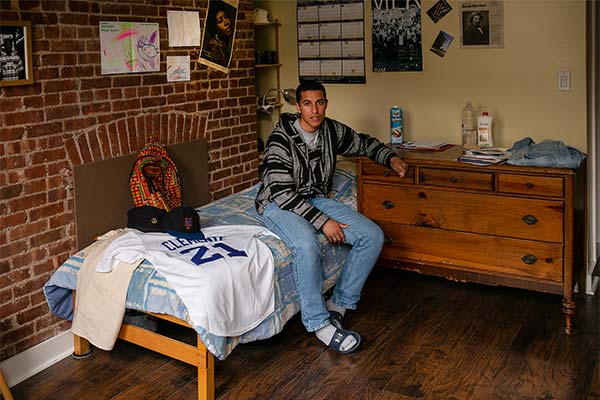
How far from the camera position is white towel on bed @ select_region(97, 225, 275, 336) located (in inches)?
110

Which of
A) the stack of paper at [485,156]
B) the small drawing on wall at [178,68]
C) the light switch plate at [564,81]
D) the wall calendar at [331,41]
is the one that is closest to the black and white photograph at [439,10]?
the wall calendar at [331,41]

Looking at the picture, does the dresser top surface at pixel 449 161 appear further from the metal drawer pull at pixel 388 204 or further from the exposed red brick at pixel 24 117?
the exposed red brick at pixel 24 117

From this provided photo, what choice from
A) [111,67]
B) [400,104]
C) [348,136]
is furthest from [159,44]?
[400,104]

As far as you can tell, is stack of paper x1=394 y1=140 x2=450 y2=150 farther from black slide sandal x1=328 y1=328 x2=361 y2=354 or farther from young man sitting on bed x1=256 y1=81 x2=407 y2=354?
black slide sandal x1=328 y1=328 x2=361 y2=354

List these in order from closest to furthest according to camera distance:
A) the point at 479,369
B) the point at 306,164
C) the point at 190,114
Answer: the point at 479,369
the point at 306,164
the point at 190,114

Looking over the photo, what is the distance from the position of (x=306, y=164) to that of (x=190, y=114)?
797mm

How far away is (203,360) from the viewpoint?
9.32 feet

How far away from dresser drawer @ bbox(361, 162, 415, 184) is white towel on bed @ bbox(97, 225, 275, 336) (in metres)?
0.96

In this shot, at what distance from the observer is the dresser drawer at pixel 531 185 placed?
3.41 metres

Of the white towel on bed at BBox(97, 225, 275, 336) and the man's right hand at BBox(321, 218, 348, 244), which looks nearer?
the white towel on bed at BBox(97, 225, 275, 336)

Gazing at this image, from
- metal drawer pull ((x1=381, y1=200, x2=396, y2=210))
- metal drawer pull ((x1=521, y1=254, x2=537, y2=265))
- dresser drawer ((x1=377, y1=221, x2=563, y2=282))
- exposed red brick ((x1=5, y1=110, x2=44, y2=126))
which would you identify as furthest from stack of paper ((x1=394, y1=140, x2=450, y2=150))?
exposed red brick ((x1=5, y1=110, x2=44, y2=126))

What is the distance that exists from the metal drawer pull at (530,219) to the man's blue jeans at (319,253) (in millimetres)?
715

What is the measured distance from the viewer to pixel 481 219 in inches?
145

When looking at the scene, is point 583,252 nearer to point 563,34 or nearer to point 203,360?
point 563,34
